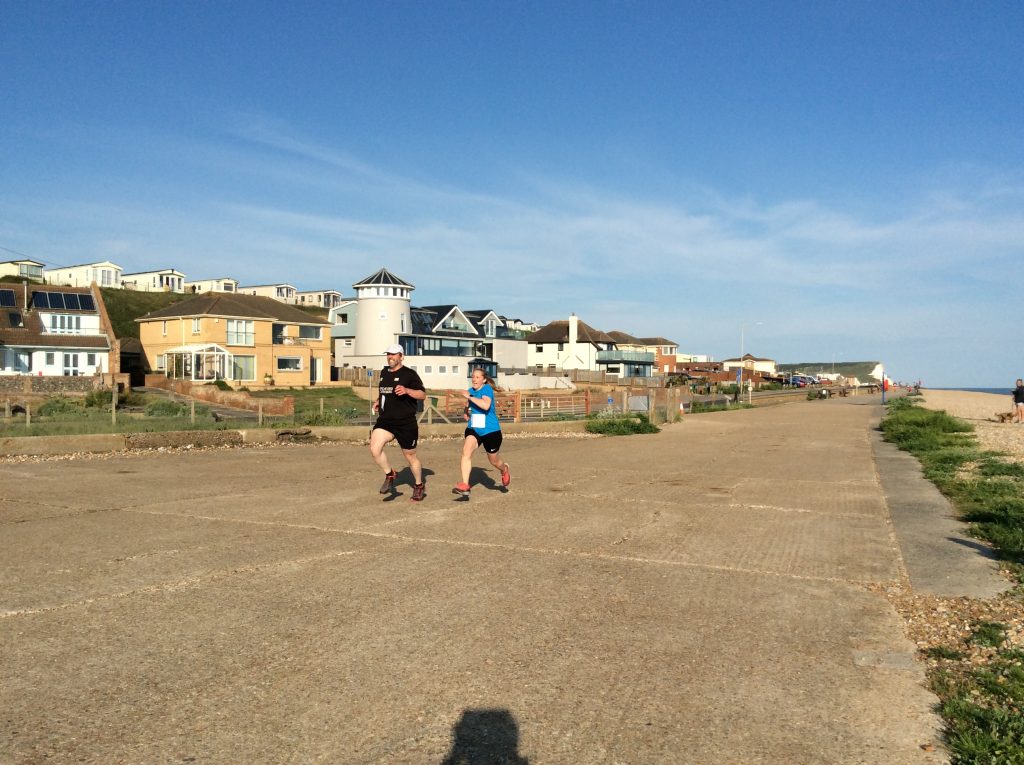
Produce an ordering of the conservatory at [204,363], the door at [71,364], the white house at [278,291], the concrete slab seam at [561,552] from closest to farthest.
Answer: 1. the concrete slab seam at [561,552]
2. the door at [71,364]
3. the conservatory at [204,363]
4. the white house at [278,291]

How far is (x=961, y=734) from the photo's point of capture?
3.59 m

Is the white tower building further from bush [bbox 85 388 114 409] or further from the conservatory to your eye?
bush [bbox 85 388 114 409]

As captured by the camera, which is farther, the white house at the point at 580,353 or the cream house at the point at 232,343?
the white house at the point at 580,353

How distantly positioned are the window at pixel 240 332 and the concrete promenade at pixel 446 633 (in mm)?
45730

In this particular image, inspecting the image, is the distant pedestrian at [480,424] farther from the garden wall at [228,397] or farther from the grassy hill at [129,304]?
the grassy hill at [129,304]

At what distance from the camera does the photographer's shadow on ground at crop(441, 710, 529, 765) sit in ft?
11.0

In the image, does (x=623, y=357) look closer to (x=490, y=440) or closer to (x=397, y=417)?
(x=490, y=440)

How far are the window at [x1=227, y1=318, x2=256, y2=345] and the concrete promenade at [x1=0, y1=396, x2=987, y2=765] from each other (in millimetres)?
45730

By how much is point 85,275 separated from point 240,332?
55.0m

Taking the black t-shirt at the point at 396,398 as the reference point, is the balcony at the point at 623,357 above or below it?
above

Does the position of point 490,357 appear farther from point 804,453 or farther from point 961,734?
point 961,734

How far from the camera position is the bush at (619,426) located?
23609 mm

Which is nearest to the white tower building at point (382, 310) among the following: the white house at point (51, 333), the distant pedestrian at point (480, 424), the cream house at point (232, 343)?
the cream house at point (232, 343)

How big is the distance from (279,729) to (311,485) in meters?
8.09
